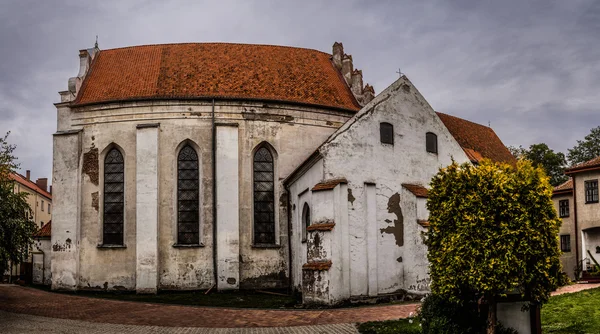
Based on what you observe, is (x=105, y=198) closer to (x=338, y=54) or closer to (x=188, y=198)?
(x=188, y=198)

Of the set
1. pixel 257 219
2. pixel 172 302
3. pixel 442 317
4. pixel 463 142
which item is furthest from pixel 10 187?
pixel 463 142

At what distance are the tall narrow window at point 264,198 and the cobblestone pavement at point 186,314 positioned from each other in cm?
727

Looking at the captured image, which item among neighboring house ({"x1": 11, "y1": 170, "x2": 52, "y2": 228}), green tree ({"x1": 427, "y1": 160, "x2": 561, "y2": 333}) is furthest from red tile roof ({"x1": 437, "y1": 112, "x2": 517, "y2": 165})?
neighboring house ({"x1": 11, "y1": 170, "x2": 52, "y2": 228})

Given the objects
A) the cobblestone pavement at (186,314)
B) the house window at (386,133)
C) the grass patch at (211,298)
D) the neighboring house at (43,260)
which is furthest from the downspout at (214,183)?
the neighboring house at (43,260)

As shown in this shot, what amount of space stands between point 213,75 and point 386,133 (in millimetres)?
10210

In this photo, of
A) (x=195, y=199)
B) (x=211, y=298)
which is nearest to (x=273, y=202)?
(x=195, y=199)

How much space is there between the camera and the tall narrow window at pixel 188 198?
90.3 ft

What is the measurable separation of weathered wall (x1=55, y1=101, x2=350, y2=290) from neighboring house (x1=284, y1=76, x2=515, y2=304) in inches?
121

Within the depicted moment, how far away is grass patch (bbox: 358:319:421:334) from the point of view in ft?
48.0

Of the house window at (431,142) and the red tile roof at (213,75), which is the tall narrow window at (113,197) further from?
the house window at (431,142)

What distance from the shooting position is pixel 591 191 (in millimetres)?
33406

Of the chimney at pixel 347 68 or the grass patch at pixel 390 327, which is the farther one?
the chimney at pixel 347 68

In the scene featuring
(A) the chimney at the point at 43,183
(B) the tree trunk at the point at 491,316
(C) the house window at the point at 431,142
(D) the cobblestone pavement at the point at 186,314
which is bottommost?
(D) the cobblestone pavement at the point at 186,314

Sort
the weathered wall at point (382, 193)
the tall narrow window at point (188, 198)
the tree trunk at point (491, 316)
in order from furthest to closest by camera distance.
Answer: the tall narrow window at point (188, 198) < the weathered wall at point (382, 193) < the tree trunk at point (491, 316)
